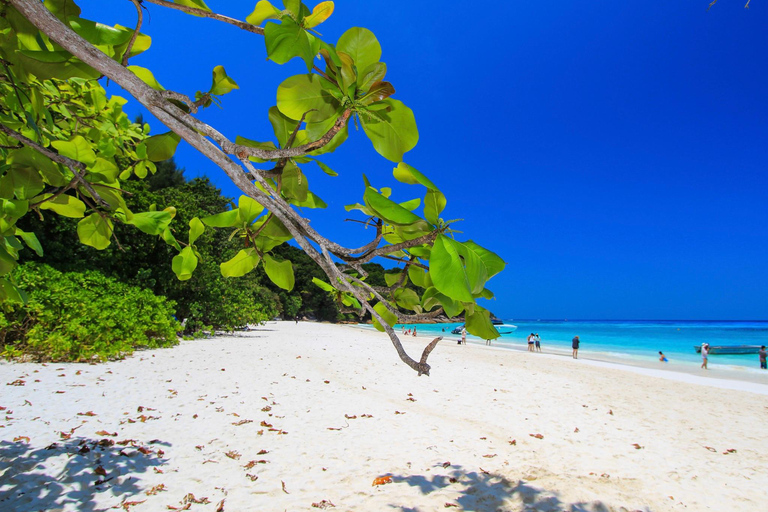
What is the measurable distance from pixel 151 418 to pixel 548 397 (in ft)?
26.3

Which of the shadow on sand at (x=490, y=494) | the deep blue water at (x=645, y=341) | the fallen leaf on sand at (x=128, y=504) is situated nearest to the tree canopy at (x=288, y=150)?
the fallen leaf on sand at (x=128, y=504)

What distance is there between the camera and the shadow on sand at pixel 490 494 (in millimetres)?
3627

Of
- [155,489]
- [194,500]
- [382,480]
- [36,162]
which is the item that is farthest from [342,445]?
[36,162]

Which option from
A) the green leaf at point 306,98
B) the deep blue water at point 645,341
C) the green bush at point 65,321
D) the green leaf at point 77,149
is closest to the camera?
the green leaf at point 306,98

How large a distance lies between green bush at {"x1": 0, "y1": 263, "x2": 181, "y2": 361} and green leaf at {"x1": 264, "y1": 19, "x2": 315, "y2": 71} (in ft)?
31.0

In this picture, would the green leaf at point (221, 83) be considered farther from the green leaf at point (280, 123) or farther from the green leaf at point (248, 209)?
the green leaf at point (248, 209)

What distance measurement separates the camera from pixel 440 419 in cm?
641

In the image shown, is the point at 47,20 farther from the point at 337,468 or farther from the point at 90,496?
the point at 337,468

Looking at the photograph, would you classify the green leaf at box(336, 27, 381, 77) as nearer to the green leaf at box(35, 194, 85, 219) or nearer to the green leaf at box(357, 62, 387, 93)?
the green leaf at box(357, 62, 387, 93)

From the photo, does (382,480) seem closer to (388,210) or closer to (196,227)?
(196,227)

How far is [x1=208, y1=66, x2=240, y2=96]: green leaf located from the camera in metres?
0.92

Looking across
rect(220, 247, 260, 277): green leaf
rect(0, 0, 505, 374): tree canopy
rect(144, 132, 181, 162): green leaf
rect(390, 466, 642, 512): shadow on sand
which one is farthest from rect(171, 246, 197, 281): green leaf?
rect(390, 466, 642, 512): shadow on sand

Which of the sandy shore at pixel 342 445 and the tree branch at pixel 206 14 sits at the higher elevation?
the tree branch at pixel 206 14

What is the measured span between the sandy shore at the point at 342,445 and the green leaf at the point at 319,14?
3.86 m
